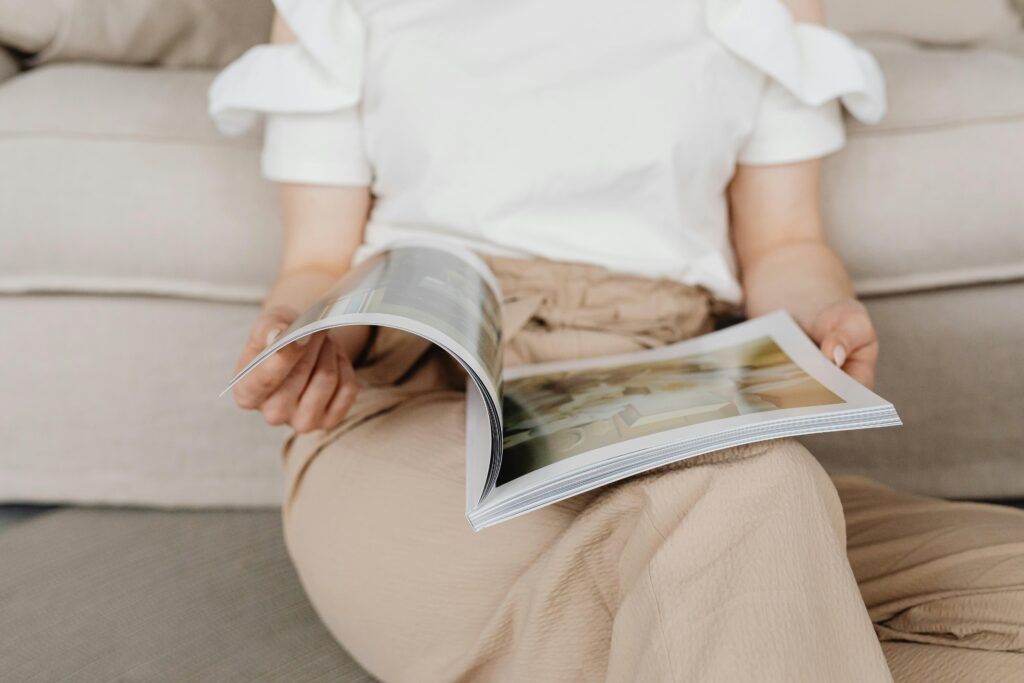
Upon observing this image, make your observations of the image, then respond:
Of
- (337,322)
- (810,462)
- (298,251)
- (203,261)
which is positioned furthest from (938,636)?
(203,261)

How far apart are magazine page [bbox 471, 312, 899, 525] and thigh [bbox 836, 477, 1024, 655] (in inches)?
5.2

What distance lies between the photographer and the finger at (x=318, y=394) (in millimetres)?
619

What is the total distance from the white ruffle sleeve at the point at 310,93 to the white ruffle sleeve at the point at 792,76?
296mm

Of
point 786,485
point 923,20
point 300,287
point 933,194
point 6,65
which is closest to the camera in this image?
point 786,485

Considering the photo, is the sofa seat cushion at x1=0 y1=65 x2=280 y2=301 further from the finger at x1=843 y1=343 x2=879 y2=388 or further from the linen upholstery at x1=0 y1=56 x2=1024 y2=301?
the finger at x1=843 y1=343 x2=879 y2=388

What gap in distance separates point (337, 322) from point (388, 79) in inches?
13.9

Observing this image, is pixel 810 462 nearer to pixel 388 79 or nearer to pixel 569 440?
pixel 569 440

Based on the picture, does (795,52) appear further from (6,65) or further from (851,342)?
(6,65)

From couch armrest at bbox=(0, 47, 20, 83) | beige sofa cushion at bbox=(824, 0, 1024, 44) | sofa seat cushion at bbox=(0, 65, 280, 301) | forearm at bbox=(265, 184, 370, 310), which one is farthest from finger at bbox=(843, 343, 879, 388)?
couch armrest at bbox=(0, 47, 20, 83)

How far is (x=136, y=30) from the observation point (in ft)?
3.57

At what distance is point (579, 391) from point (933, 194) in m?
0.50

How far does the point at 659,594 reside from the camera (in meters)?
0.43

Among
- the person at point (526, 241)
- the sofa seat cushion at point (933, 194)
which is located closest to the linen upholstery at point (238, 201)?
the sofa seat cushion at point (933, 194)

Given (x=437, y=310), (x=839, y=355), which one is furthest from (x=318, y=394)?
(x=839, y=355)
